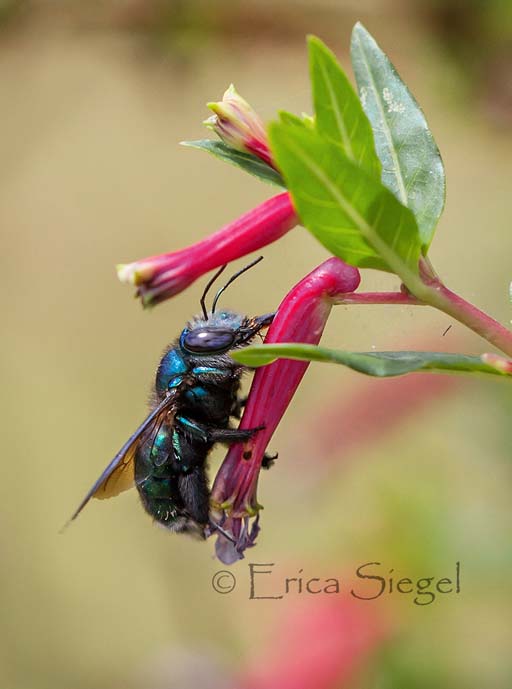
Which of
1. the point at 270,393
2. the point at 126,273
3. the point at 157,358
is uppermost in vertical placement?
the point at 126,273

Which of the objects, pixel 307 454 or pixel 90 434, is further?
pixel 90 434

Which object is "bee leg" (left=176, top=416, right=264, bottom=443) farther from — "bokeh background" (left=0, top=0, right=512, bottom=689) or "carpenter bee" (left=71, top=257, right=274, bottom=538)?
"bokeh background" (left=0, top=0, right=512, bottom=689)

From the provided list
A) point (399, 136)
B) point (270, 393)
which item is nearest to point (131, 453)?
point (270, 393)

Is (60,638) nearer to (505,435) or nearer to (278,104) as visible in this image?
(505,435)

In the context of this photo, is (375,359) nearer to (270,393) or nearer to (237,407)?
(270,393)

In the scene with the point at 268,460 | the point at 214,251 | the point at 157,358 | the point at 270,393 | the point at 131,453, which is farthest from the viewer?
the point at 157,358

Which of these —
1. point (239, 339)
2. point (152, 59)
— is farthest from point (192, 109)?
point (239, 339)

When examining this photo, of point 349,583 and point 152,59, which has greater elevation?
point 152,59
